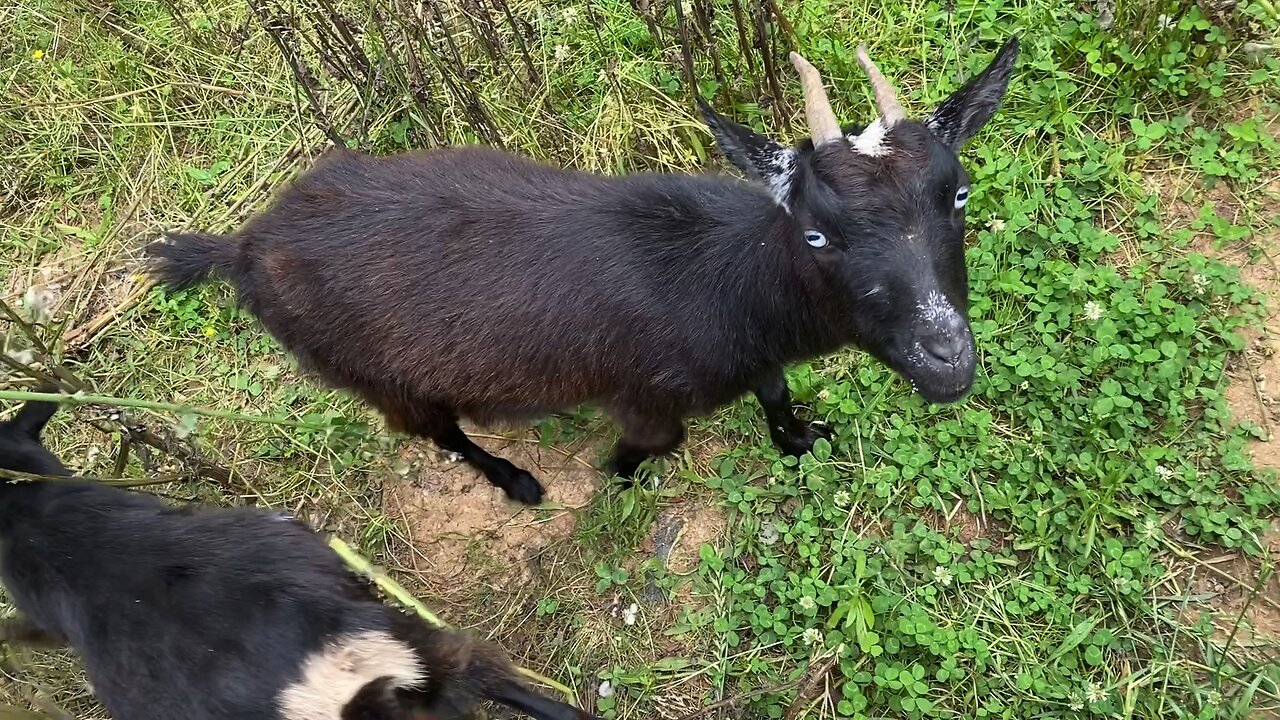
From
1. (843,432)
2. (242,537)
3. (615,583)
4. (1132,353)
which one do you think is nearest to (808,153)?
(843,432)

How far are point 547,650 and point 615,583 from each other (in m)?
0.39

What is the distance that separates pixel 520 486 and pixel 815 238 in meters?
1.80

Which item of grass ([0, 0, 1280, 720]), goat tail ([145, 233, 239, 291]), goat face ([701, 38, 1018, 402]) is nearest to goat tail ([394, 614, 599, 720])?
grass ([0, 0, 1280, 720])

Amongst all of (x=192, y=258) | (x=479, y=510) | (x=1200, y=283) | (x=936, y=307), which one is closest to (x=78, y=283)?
(x=192, y=258)

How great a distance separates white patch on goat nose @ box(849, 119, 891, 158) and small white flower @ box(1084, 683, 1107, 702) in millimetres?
1954

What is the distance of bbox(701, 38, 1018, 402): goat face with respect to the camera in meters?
2.09

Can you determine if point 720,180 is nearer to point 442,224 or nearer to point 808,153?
point 808,153

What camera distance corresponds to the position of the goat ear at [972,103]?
227cm

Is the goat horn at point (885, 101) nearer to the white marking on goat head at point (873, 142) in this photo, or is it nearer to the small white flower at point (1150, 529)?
the white marking on goat head at point (873, 142)

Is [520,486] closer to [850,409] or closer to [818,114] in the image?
[850,409]

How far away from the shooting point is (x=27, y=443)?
9.25 ft

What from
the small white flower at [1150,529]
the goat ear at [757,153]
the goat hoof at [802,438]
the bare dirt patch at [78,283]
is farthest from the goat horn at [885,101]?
the bare dirt patch at [78,283]

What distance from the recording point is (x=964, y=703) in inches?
110

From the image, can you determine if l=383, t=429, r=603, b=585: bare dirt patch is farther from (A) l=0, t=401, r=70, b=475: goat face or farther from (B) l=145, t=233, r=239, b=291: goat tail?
(A) l=0, t=401, r=70, b=475: goat face
